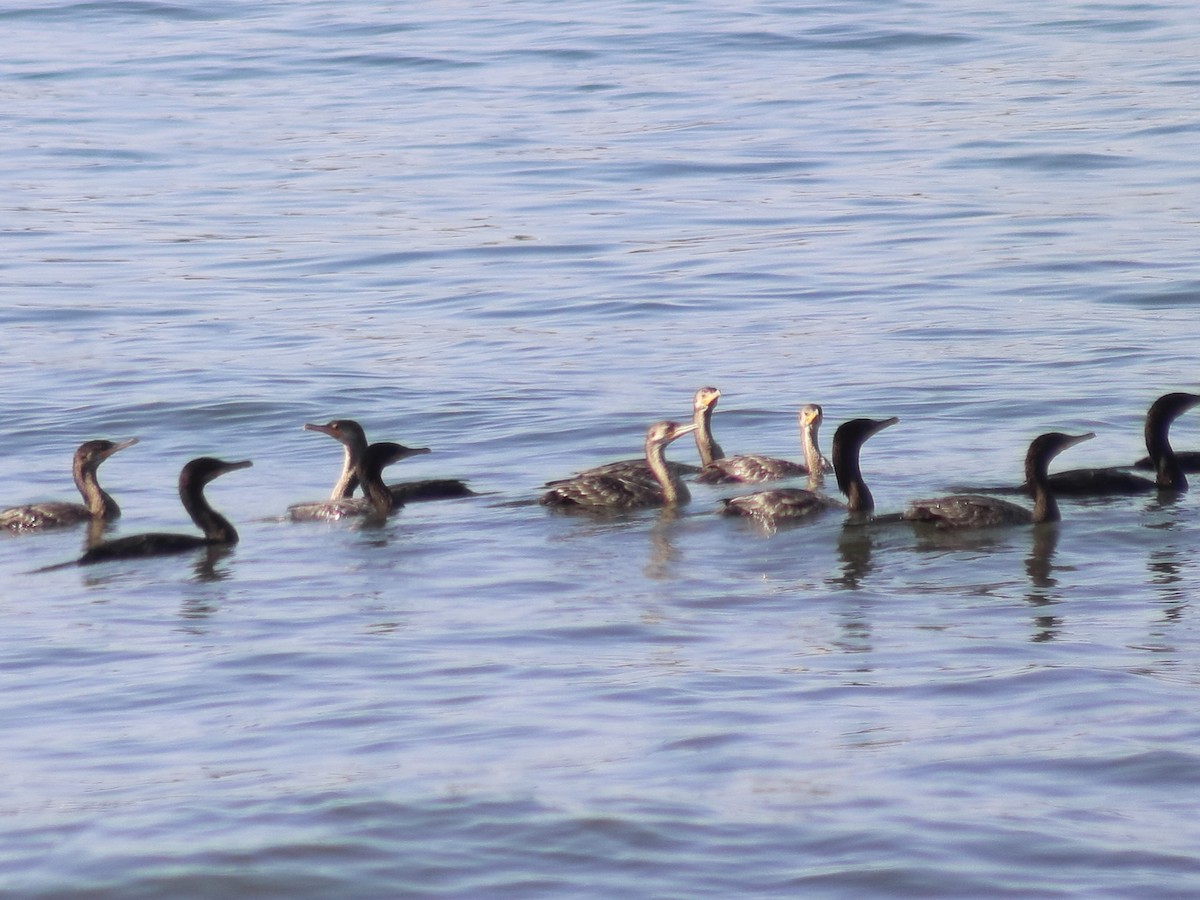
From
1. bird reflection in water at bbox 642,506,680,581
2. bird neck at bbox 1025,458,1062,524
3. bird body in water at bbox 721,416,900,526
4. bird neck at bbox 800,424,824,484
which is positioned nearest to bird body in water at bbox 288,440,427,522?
bird reflection in water at bbox 642,506,680,581

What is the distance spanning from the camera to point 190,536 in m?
12.2

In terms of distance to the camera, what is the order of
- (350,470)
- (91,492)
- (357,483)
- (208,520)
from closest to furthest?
(208,520) < (91,492) < (350,470) < (357,483)

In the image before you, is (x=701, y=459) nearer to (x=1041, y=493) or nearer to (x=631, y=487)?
(x=631, y=487)

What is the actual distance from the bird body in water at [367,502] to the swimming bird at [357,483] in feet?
0.37

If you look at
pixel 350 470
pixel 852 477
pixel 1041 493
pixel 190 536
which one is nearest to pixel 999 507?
pixel 1041 493

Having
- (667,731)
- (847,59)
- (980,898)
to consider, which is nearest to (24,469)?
(667,731)

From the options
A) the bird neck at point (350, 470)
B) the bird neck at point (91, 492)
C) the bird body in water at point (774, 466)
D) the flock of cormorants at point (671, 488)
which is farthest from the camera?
the bird body in water at point (774, 466)

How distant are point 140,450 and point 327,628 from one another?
5934 millimetres

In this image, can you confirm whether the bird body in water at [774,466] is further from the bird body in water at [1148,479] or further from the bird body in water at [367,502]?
the bird body in water at [367,502]

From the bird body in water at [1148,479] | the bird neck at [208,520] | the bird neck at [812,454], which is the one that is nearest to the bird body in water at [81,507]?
the bird neck at [208,520]

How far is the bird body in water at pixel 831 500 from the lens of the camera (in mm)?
11984

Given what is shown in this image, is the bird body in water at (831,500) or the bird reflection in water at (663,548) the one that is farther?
the bird body in water at (831,500)

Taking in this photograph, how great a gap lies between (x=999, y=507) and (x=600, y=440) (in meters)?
3.93

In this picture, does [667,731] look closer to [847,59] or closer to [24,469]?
[24,469]
